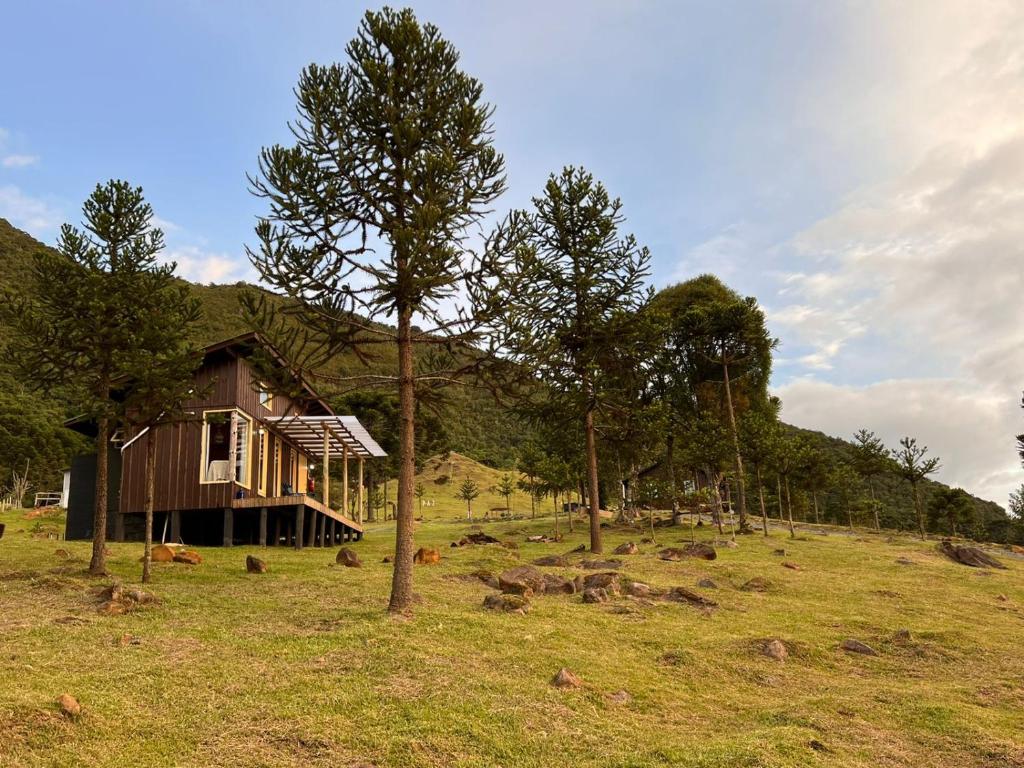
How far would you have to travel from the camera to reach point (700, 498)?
3036 centimetres

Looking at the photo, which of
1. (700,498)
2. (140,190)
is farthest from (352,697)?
(700,498)

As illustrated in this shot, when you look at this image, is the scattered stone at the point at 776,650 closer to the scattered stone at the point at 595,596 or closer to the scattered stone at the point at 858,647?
the scattered stone at the point at 858,647

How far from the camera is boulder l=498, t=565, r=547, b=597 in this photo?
1432cm

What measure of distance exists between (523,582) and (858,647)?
6.37 m

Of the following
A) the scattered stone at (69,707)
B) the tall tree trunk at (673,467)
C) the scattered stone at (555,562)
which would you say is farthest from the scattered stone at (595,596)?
the tall tree trunk at (673,467)

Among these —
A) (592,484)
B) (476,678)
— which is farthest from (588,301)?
(476,678)

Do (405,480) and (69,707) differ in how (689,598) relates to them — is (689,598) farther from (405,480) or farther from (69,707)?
(69,707)

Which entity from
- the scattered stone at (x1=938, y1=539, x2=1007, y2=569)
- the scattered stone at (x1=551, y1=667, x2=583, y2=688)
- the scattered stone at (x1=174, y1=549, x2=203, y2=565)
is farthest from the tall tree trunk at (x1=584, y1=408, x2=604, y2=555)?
the scattered stone at (x1=551, y1=667, x2=583, y2=688)

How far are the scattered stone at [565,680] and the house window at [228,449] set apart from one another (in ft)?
59.1

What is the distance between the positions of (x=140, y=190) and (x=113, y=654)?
38.7 ft

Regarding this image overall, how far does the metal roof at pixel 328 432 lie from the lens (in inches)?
1011

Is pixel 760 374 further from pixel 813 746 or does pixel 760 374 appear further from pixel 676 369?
pixel 813 746

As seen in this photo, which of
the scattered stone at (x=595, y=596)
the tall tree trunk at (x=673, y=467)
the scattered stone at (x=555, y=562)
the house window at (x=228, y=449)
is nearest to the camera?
the scattered stone at (x=595, y=596)

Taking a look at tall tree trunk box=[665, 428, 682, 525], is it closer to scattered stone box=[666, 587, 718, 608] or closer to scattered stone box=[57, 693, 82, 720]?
scattered stone box=[666, 587, 718, 608]
